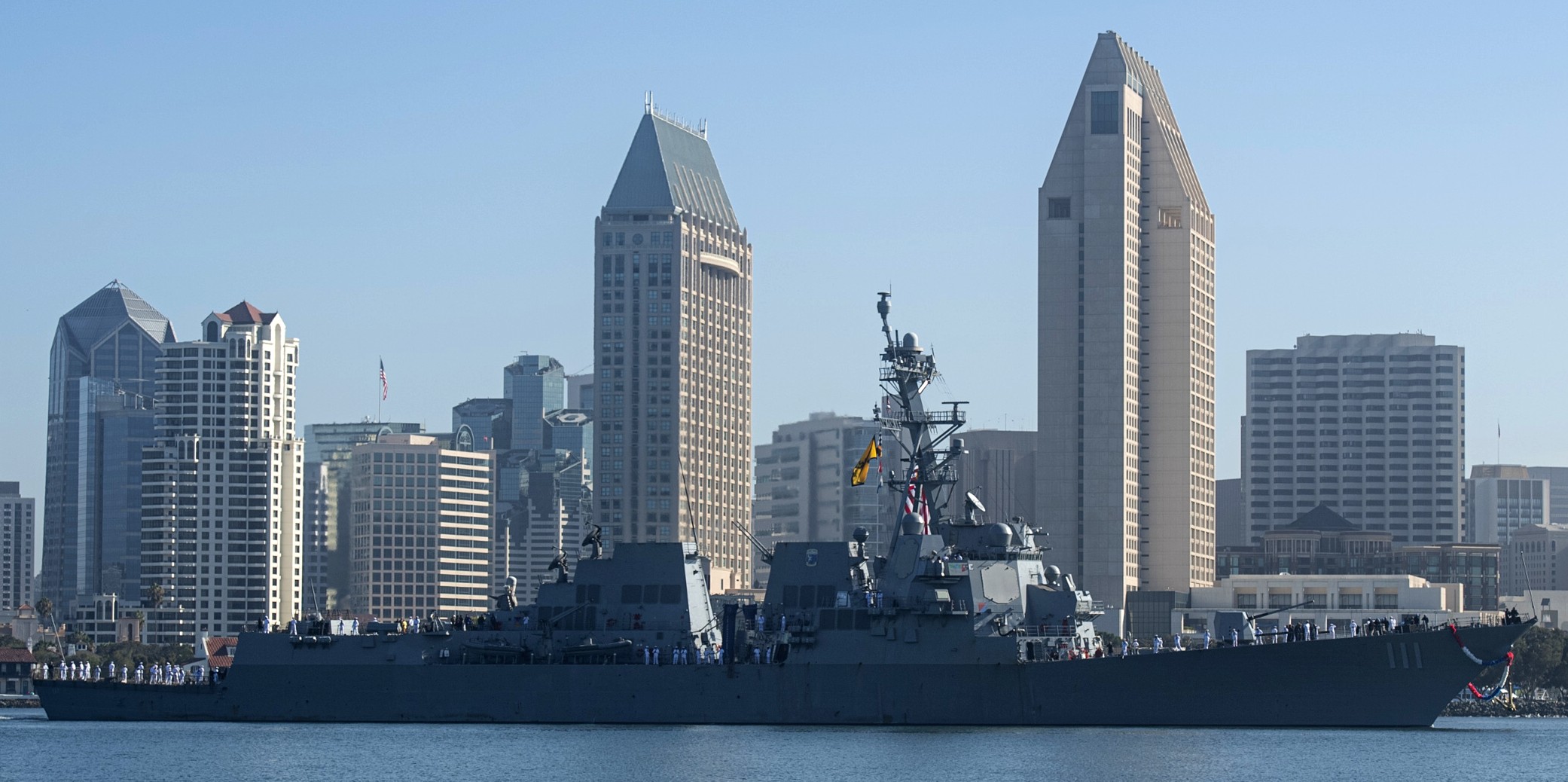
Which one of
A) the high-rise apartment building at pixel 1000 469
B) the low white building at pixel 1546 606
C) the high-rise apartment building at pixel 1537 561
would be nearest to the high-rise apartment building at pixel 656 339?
the high-rise apartment building at pixel 1000 469

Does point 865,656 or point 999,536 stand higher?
point 999,536

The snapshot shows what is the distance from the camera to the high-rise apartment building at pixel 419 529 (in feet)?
587

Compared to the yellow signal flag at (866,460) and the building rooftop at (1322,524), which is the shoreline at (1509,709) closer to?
the yellow signal flag at (866,460)

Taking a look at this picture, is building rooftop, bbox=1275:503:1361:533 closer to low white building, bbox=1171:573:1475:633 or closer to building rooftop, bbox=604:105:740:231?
low white building, bbox=1171:573:1475:633

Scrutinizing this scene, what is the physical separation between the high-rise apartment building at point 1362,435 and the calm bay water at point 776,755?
12333 cm

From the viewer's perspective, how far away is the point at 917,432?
53312 millimetres

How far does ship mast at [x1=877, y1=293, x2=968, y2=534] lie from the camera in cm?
5272

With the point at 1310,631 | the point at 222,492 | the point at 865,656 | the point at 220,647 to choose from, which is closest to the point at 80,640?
the point at 222,492

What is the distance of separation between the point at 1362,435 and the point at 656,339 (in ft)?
212

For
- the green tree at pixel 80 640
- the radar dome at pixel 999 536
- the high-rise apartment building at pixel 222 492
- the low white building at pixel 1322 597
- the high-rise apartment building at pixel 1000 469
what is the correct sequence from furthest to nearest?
the high-rise apartment building at pixel 222 492 → the high-rise apartment building at pixel 1000 469 → the green tree at pixel 80 640 → the low white building at pixel 1322 597 → the radar dome at pixel 999 536

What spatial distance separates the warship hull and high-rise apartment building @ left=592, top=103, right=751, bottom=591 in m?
86.5

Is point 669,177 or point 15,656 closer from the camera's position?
point 15,656

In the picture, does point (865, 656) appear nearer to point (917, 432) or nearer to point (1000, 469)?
point (917, 432)

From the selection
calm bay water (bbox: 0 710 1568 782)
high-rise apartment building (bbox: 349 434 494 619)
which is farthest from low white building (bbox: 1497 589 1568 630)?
high-rise apartment building (bbox: 349 434 494 619)
